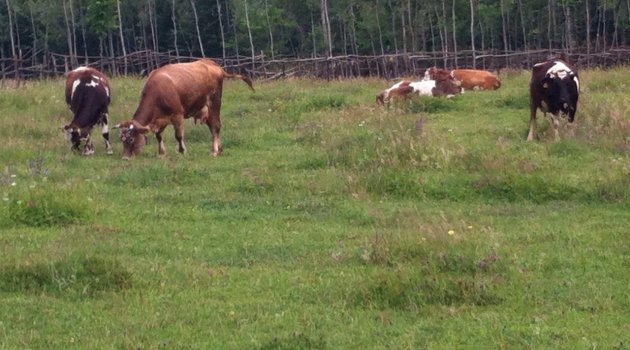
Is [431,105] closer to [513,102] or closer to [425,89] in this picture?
[513,102]

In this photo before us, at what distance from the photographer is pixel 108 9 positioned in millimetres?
54250

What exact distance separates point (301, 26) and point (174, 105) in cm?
5097

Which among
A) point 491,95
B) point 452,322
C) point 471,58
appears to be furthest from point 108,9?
point 452,322

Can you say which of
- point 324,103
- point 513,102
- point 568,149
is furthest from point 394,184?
point 324,103

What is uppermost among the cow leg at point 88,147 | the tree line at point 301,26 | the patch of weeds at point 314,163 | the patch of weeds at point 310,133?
the tree line at point 301,26

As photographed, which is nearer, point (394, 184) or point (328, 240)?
point (328, 240)

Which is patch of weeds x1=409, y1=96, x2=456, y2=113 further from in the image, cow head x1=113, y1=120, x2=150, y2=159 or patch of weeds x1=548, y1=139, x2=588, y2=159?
cow head x1=113, y1=120, x2=150, y2=159

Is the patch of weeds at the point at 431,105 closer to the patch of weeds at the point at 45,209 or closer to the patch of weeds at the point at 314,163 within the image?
the patch of weeds at the point at 314,163

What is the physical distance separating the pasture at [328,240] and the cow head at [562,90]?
32 cm

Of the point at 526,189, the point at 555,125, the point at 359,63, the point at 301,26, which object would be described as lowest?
the point at 526,189

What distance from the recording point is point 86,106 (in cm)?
1488

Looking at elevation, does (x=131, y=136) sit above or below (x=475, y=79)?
above

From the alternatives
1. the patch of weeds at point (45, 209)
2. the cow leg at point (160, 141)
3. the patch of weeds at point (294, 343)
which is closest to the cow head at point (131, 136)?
the cow leg at point (160, 141)

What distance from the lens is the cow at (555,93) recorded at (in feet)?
47.3
